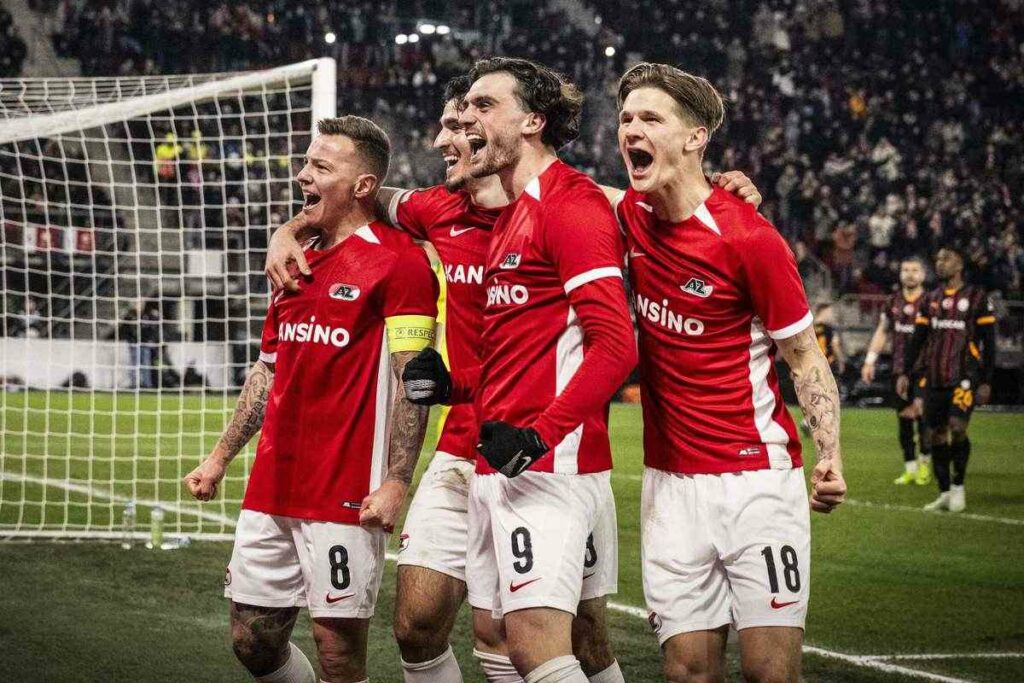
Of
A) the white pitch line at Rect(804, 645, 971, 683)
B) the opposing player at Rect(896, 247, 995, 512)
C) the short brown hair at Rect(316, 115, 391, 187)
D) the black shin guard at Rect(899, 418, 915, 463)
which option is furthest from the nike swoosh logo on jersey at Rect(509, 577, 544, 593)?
the black shin guard at Rect(899, 418, 915, 463)

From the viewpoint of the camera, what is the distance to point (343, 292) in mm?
4238

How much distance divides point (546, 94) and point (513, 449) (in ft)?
3.72

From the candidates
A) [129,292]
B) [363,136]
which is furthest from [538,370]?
[129,292]

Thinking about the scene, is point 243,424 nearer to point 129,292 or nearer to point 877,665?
point 877,665

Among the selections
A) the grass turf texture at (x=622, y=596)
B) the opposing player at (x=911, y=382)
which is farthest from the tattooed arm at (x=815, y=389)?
the opposing player at (x=911, y=382)

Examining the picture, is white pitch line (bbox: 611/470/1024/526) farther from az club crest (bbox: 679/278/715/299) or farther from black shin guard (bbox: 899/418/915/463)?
az club crest (bbox: 679/278/715/299)

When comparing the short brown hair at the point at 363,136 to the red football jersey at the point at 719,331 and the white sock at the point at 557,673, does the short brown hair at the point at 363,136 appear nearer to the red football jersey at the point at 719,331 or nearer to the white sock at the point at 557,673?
the red football jersey at the point at 719,331

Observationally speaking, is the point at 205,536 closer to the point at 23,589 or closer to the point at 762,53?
the point at 23,589

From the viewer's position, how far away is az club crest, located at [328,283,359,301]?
13.9ft

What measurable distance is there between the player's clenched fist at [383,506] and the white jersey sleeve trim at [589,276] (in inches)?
36.0

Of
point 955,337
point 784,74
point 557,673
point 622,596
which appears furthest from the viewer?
point 784,74

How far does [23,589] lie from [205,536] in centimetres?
182

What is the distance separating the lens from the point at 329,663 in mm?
4141

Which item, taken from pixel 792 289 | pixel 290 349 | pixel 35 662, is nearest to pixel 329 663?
pixel 290 349
